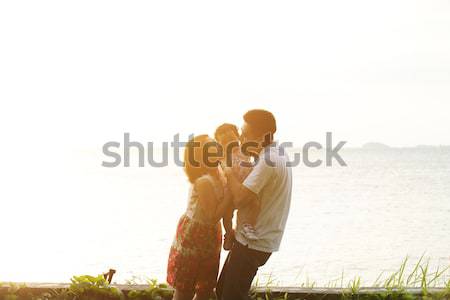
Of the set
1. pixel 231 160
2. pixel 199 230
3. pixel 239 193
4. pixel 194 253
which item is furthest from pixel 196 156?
pixel 194 253

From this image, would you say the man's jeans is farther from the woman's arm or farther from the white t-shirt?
the woman's arm

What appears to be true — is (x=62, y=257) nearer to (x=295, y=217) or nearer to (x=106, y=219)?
(x=106, y=219)

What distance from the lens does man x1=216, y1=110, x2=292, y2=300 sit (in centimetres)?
468

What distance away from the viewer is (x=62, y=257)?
51.0 ft

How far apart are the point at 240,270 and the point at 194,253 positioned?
40 cm

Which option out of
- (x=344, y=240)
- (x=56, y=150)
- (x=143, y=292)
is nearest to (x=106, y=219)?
(x=344, y=240)

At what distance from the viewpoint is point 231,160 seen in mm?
4855

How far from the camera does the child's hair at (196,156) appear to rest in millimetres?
4781

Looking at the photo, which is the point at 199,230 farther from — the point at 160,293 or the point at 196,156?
the point at 160,293

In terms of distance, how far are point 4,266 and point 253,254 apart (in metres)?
10.6

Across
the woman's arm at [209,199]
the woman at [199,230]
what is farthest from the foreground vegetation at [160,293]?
the woman's arm at [209,199]

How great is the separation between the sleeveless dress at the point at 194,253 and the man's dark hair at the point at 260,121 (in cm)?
68

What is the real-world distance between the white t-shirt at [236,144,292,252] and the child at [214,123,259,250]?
57mm

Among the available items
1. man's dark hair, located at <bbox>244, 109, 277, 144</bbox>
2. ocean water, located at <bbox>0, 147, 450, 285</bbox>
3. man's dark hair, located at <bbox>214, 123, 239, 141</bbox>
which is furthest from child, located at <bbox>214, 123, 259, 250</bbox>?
ocean water, located at <bbox>0, 147, 450, 285</bbox>
